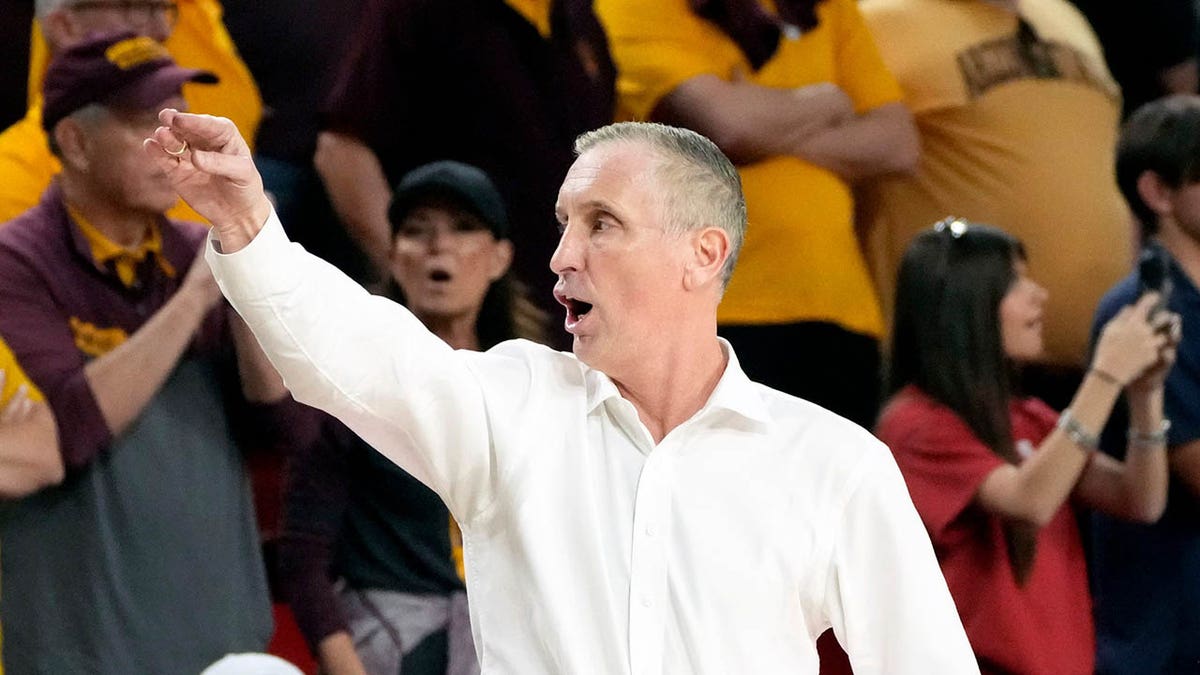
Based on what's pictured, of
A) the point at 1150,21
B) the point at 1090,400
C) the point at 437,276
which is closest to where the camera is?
the point at 437,276

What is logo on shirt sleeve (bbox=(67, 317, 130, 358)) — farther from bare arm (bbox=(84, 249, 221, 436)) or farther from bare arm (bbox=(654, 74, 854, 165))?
bare arm (bbox=(654, 74, 854, 165))

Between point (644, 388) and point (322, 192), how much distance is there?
166cm

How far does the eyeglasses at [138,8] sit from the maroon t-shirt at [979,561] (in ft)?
5.93

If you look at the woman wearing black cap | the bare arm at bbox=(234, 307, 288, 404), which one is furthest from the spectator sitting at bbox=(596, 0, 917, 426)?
the bare arm at bbox=(234, 307, 288, 404)

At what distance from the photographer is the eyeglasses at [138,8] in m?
3.04

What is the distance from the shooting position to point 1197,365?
12.4 feet

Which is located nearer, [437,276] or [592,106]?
[437,276]

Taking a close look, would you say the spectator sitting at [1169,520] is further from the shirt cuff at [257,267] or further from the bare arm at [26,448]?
the shirt cuff at [257,267]

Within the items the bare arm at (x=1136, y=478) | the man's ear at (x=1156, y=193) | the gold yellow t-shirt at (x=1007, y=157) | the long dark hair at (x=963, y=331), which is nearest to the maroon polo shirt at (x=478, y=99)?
the long dark hair at (x=963, y=331)

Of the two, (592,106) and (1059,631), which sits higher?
(592,106)

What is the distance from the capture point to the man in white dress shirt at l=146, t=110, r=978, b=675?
163 centimetres

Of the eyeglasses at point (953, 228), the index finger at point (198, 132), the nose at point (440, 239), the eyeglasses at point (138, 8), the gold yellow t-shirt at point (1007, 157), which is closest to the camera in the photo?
the index finger at point (198, 132)

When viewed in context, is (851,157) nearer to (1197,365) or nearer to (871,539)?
(1197,365)

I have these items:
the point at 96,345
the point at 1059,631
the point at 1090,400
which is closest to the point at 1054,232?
the point at 1090,400
